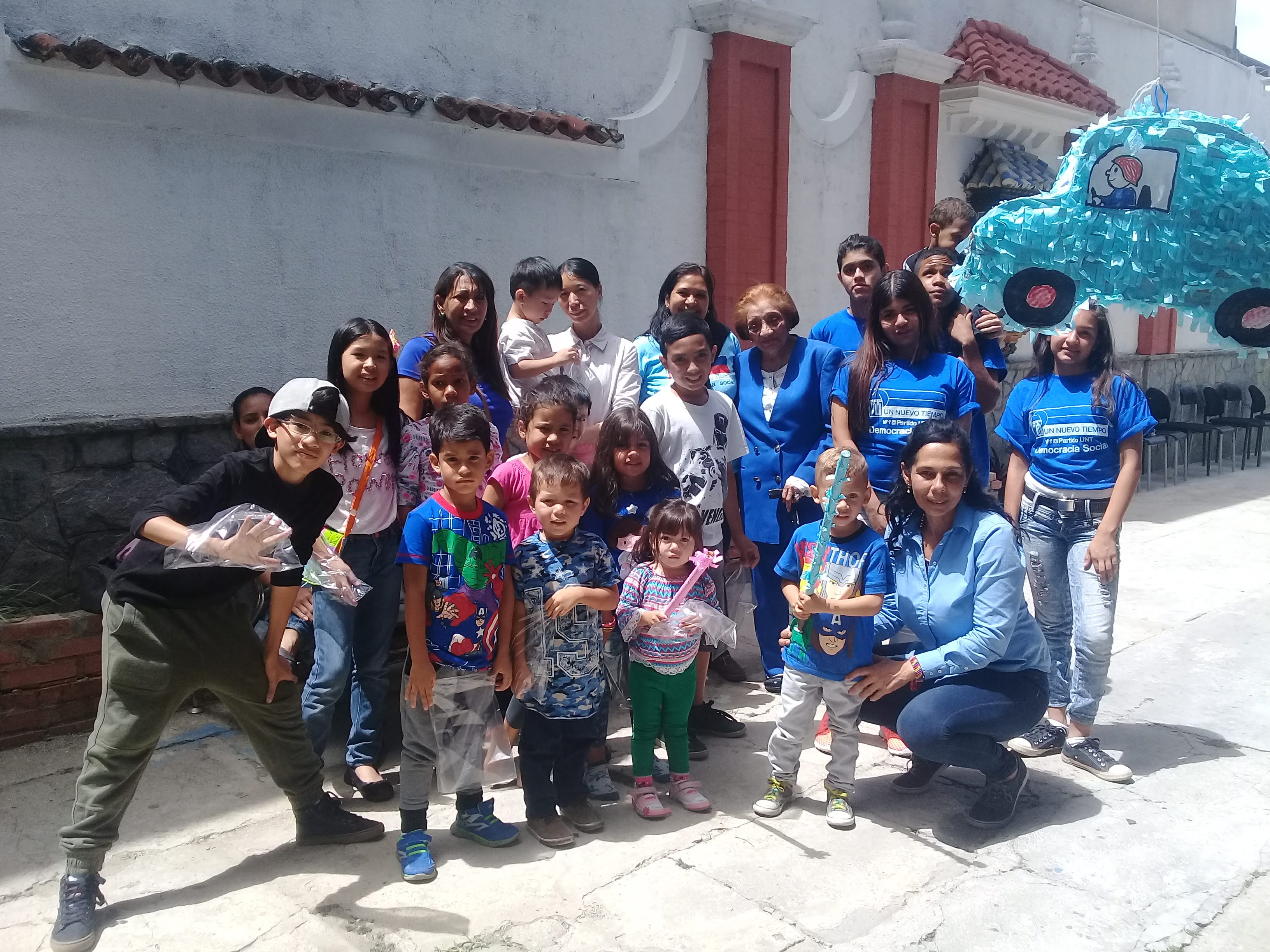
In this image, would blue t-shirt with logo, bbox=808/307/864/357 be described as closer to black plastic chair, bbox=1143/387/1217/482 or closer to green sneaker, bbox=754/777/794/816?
green sneaker, bbox=754/777/794/816

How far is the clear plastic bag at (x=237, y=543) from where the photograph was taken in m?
2.48

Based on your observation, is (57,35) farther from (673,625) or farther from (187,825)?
(673,625)

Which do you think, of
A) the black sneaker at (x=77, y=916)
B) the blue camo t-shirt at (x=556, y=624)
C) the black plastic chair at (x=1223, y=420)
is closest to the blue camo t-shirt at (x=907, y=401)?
the blue camo t-shirt at (x=556, y=624)

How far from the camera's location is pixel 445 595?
9.68ft

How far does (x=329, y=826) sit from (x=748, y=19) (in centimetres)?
560

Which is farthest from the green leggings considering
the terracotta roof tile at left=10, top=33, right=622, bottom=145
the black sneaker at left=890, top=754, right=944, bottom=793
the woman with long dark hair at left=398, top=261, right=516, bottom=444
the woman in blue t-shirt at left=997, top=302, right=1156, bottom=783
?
the terracotta roof tile at left=10, top=33, right=622, bottom=145

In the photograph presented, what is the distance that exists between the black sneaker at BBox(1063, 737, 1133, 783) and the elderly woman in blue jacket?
113 cm

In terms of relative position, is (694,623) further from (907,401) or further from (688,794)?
(907,401)

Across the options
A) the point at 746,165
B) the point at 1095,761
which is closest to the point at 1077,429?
the point at 1095,761

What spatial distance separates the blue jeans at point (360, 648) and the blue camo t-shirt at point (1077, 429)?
7.54 feet

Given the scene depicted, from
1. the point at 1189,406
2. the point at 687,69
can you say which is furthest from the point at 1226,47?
the point at 687,69

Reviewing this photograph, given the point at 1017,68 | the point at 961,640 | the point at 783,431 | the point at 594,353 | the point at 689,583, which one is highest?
the point at 1017,68

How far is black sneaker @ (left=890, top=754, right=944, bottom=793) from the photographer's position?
136 inches

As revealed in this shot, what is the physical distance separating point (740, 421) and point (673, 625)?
111cm
